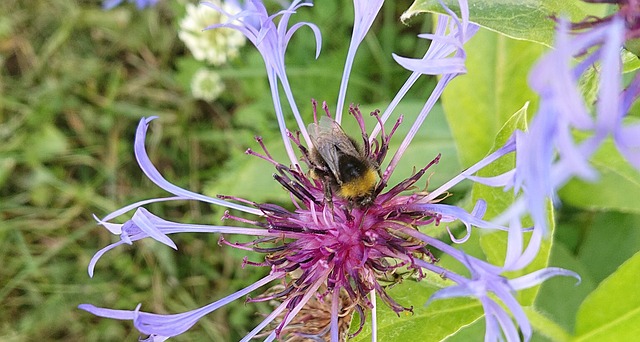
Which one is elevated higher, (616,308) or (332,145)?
(332,145)

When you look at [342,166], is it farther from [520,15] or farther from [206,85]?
[206,85]

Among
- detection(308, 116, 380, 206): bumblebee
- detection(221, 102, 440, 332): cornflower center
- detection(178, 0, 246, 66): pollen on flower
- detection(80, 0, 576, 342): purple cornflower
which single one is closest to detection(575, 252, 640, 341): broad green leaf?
detection(80, 0, 576, 342): purple cornflower

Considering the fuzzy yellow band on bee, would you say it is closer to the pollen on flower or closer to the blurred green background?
the blurred green background

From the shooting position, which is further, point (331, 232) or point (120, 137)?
point (120, 137)

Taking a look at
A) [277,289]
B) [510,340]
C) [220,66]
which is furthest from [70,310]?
[510,340]

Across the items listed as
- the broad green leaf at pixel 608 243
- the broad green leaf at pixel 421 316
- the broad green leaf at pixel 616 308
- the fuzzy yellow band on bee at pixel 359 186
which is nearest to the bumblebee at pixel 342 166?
the fuzzy yellow band on bee at pixel 359 186

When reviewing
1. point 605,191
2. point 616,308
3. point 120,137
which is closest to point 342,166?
point 616,308
